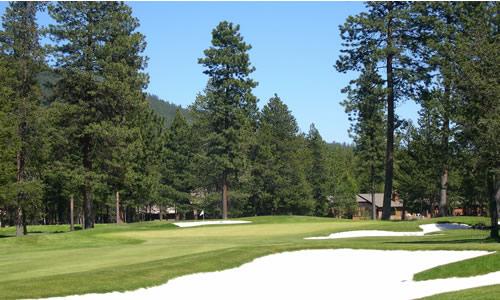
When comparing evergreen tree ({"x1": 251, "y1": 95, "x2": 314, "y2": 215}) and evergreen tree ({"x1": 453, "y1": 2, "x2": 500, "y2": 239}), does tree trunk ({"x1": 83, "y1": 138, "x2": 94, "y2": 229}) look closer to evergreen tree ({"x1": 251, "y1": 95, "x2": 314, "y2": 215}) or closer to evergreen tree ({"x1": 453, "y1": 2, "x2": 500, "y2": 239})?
evergreen tree ({"x1": 453, "y1": 2, "x2": 500, "y2": 239})

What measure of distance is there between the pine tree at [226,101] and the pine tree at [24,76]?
1972cm

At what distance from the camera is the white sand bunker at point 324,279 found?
17469 mm

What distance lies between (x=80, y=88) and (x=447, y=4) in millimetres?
30573

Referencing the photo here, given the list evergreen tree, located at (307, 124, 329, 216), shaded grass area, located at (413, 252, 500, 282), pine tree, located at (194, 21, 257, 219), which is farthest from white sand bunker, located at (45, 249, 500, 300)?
evergreen tree, located at (307, 124, 329, 216)

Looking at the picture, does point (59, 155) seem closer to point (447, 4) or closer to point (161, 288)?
point (447, 4)

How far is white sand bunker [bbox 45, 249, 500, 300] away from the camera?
17469mm

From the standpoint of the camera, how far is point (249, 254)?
2342 cm

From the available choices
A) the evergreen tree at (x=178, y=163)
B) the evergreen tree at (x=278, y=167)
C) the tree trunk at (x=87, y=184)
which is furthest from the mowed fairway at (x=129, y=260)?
the evergreen tree at (x=178, y=163)

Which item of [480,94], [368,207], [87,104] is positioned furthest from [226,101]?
[368,207]

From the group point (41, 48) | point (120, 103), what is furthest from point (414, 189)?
point (41, 48)

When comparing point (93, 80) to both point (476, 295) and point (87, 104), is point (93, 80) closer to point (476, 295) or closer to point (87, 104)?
point (87, 104)

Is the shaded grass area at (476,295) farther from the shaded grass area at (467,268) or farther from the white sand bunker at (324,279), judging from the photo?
the shaded grass area at (467,268)

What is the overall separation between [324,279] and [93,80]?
34931 mm

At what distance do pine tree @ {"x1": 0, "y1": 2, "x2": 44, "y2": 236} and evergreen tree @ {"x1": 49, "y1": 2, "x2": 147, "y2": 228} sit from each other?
1.76 meters
